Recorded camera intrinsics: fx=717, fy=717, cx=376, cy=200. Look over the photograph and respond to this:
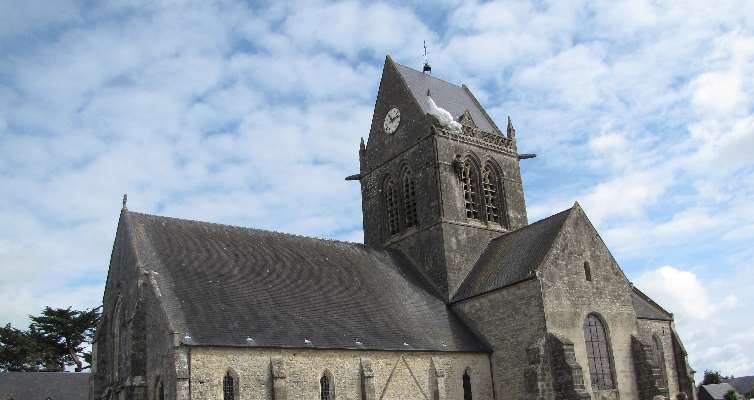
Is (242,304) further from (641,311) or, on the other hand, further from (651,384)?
(641,311)

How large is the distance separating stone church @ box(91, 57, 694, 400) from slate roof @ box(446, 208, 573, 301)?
102 mm

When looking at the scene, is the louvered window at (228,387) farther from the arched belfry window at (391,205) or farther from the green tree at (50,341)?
the green tree at (50,341)

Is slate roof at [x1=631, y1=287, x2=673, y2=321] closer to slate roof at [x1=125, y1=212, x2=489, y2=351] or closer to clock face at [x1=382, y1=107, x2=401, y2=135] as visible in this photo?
slate roof at [x1=125, y1=212, x2=489, y2=351]

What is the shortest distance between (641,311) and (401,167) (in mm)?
12912

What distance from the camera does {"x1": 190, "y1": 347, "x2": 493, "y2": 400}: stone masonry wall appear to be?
21.3m

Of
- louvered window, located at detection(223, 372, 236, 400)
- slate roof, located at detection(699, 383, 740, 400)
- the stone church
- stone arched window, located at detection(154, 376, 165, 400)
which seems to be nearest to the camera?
louvered window, located at detection(223, 372, 236, 400)

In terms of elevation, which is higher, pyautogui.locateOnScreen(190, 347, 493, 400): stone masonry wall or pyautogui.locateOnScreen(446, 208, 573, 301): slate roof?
pyautogui.locateOnScreen(446, 208, 573, 301): slate roof

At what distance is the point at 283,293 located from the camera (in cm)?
2556

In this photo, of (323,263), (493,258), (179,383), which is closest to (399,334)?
(323,263)

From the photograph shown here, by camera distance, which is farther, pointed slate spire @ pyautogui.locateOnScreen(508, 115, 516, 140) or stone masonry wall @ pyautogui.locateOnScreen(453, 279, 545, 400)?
pointed slate spire @ pyautogui.locateOnScreen(508, 115, 516, 140)

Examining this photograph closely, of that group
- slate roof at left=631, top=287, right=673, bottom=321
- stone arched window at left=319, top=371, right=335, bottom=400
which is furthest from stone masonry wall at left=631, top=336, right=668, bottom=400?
stone arched window at left=319, top=371, right=335, bottom=400

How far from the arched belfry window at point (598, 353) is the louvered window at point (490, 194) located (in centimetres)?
811

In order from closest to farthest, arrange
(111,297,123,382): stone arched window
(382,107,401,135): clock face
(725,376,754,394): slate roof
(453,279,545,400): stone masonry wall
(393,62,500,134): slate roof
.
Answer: (111,297,123,382): stone arched window < (453,279,545,400): stone masonry wall < (382,107,401,135): clock face < (393,62,500,134): slate roof < (725,376,754,394): slate roof

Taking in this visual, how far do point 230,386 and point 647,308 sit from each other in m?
20.6
